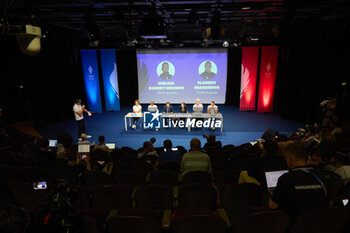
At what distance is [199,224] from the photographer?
7.30ft

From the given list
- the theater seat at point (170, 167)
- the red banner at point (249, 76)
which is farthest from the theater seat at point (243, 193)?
the red banner at point (249, 76)

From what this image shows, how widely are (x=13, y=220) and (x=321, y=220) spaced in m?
2.60

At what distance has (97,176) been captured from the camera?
3900mm

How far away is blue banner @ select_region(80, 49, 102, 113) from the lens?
1270cm

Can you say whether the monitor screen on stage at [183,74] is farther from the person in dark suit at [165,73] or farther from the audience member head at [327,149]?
the audience member head at [327,149]

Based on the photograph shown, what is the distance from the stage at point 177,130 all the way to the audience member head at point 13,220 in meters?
7.03

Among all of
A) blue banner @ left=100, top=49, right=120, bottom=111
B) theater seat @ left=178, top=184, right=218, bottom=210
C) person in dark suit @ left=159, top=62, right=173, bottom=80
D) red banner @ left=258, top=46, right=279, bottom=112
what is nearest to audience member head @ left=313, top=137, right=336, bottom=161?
theater seat @ left=178, top=184, right=218, bottom=210

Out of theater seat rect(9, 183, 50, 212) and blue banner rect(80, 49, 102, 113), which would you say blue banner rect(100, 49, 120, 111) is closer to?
blue banner rect(80, 49, 102, 113)

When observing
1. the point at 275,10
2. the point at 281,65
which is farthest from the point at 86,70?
the point at 281,65

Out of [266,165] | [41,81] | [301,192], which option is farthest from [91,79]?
[301,192]

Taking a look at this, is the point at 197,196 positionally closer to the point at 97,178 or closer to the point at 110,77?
the point at 97,178

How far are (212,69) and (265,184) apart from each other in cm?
1062

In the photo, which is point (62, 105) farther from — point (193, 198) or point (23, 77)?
point (193, 198)

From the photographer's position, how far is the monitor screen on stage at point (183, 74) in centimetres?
1295
